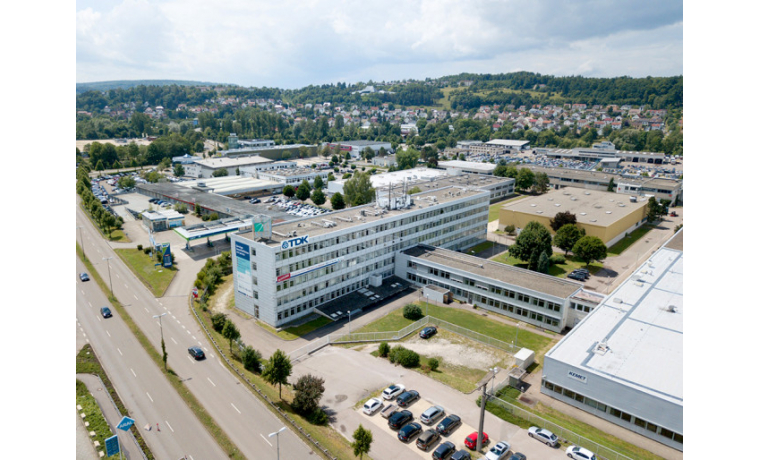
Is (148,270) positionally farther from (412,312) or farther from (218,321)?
(412,312)

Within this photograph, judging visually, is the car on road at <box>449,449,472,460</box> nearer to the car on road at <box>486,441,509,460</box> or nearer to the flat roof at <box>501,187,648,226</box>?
the car on road at <box>486,441,509,460</box>

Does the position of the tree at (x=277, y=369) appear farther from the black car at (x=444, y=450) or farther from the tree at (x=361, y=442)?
the black car at (x=444, y=450)

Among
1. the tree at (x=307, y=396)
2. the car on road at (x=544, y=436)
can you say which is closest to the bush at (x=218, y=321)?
the tree at (x=307, y=396)

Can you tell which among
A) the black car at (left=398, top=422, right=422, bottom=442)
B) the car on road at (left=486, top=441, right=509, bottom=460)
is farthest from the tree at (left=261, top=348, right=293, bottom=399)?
the car on road at (left=486, top=441, right=509, bottom=460)

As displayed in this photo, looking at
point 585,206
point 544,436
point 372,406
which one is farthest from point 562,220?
point 372,406

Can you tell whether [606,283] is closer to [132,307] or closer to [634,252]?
[634,252]
